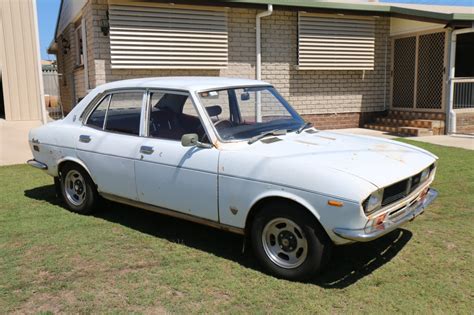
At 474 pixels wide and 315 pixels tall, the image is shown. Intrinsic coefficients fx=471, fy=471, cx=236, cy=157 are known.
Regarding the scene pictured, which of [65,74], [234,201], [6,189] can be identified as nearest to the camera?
[234,201]

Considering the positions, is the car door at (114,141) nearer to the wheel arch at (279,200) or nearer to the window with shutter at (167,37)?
the wheel arch at (279,200)

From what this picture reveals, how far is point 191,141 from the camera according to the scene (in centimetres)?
417

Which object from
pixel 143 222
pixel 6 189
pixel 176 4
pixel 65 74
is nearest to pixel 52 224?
pixel 143 222

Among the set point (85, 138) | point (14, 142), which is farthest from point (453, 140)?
point (14, 142)

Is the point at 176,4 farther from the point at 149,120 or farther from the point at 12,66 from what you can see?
the point at 149,120

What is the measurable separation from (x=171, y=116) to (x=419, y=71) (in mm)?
11483

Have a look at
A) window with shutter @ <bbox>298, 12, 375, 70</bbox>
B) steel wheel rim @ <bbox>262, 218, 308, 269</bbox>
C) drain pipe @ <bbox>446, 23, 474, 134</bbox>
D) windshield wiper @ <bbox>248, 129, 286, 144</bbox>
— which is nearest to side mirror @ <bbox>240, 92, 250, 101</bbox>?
windshield wiper @ <bbox>248, 129, 286, 144</bbox>

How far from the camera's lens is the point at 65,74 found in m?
18.3

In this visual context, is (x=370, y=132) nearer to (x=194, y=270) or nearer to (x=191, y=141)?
(x=191, y=141)

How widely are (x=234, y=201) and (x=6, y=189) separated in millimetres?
4482

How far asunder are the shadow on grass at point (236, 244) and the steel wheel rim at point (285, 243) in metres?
0.23

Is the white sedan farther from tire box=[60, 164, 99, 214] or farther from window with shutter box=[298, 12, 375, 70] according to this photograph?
window with shutter box=[298, 12, 375, 70]

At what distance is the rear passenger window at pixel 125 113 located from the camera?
4.96 metres

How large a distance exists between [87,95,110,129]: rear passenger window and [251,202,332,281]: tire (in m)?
2.35
